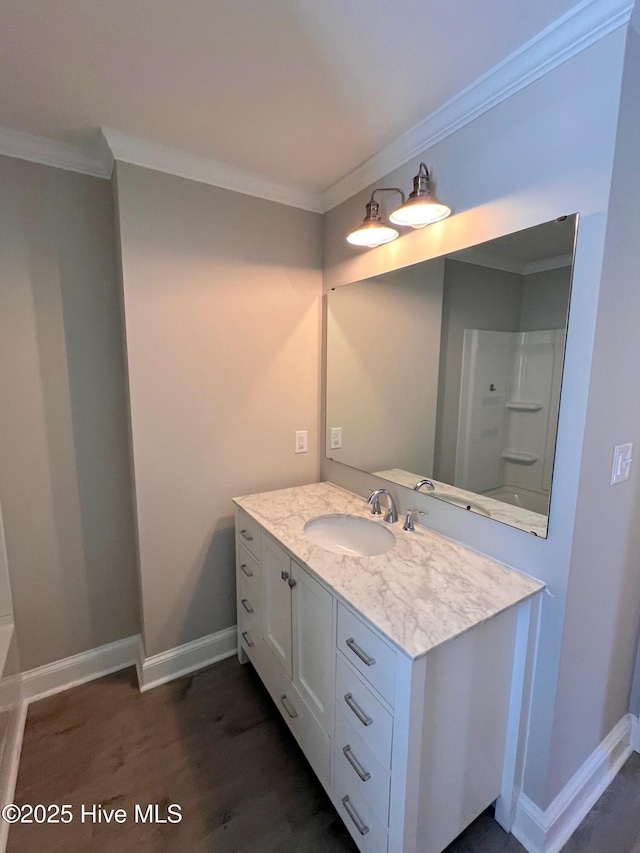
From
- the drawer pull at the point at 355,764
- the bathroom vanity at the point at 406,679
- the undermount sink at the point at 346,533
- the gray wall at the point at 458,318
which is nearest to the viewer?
the bathroom vanity at the point at 406,679

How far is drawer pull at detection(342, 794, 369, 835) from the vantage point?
1.09 meters

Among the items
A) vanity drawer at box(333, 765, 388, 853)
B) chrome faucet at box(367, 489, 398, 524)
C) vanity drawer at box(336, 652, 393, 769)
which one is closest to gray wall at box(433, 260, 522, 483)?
chrome faucet at box(367, 489, 398, 524)

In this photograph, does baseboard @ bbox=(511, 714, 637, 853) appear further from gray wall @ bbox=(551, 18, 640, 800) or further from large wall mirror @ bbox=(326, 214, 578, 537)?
large wall mirror @ bbox=(326, 214, 578, 537)

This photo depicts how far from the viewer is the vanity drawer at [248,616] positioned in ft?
5.75

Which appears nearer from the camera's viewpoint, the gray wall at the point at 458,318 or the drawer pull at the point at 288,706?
the gray wall at the point at 458,318

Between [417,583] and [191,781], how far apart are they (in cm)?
116

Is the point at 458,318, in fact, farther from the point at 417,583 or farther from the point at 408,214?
the point at 417,583

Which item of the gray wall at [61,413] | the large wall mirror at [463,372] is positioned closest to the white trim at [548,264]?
the large wall mirror at [463,372]

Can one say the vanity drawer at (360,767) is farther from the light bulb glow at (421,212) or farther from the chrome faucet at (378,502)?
the light bulb glow at (421,212)

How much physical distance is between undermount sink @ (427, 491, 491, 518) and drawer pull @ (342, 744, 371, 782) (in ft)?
2.74

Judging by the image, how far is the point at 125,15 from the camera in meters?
1.02

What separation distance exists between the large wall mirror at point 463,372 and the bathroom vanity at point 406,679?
0.29 meters

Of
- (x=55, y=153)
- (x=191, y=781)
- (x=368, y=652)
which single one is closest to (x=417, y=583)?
(x=368, y=652)

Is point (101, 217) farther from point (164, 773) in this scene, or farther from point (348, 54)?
point (164, 773)
